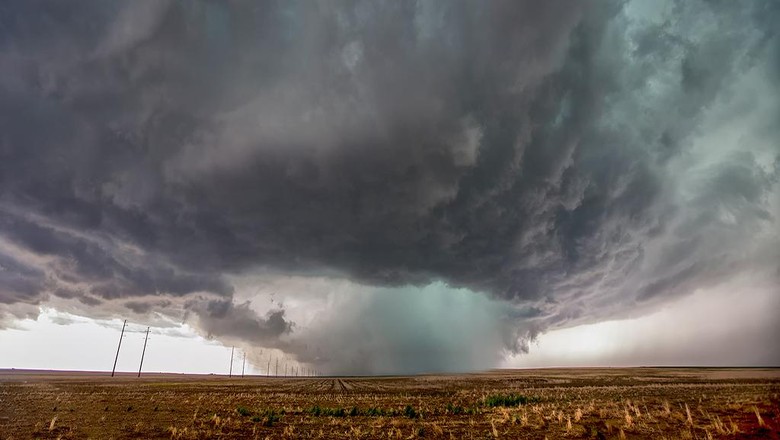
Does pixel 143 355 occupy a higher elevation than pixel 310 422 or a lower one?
higher

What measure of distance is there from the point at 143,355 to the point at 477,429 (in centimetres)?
15776

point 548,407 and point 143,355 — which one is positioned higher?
point 143,355

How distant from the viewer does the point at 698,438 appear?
20.5m

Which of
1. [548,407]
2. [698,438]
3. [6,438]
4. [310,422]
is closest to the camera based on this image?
[698,438]

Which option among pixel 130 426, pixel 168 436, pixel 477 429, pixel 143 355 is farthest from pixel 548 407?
pixel 143 355

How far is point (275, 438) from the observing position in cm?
2489

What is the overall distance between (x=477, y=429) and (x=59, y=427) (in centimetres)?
2863

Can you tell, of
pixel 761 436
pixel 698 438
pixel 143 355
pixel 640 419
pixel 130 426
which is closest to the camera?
pixel 761 436

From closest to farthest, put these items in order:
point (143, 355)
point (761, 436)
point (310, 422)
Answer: point (761, 436) → point (310, 422) → point (143, 355)

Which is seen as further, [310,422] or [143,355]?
[143,355]

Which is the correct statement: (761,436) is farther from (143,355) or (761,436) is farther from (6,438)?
(143,355)

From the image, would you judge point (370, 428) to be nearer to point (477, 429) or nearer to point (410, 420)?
point (410, 420)

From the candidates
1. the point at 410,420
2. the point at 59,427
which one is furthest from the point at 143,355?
the point at 410,420

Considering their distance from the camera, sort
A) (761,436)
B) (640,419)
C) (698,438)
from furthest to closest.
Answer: (640,419) < (698,438) < (761,436)
